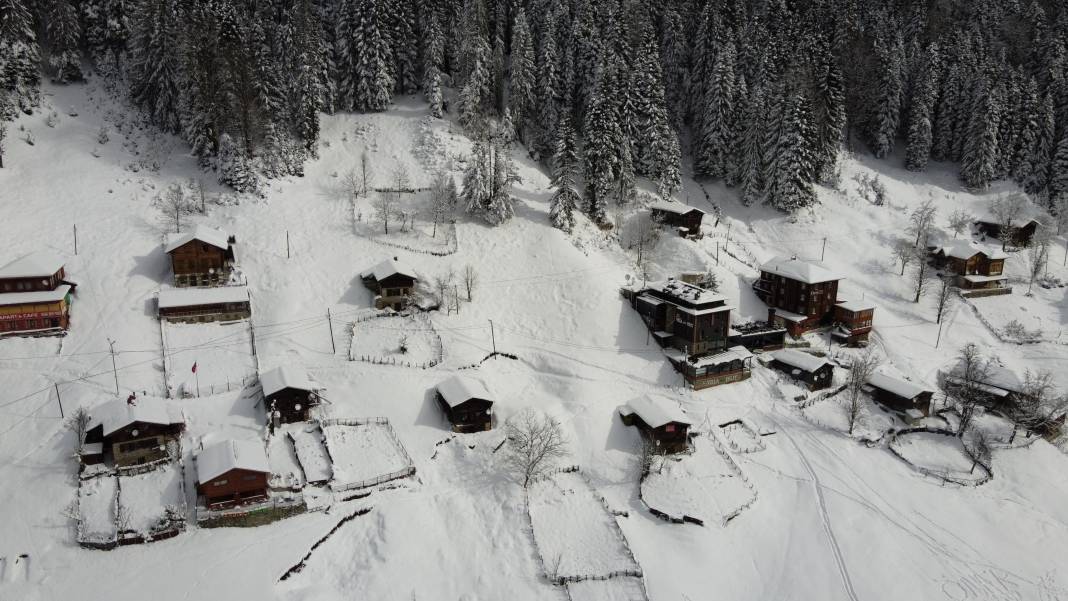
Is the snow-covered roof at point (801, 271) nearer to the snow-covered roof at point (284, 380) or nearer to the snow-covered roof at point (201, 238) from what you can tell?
the snow-covered roof at point (284, 380)

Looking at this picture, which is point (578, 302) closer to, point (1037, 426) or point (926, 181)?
point (1037, 426)

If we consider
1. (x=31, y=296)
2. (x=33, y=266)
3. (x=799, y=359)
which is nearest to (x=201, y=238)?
(x=33, y=266)

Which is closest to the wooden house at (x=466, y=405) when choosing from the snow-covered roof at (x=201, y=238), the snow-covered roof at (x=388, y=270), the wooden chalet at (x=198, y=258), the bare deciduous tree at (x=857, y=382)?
the snow-covered roof at (x=388, y=270)

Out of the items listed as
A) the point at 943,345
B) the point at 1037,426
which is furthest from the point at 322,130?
the point at 1037,426

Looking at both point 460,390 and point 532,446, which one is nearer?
point 532,446

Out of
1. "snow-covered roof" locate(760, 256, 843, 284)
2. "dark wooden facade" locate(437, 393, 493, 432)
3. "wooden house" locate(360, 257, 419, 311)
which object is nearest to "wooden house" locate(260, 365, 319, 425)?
"dark wooden facade" locate(437, 393, 493, 432)

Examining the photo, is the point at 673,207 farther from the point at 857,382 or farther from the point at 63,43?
the point at 63,43

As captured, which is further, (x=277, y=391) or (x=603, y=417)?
(x=603, y=417)
